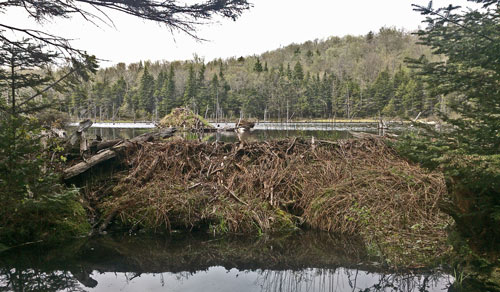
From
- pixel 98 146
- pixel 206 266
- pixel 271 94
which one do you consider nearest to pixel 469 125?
pixel 206 266

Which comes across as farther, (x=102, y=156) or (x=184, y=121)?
(x=184, y=121)

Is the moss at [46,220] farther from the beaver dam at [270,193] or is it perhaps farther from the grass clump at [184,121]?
the grass clump at [184,121]

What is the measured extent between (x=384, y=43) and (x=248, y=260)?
13782 cm

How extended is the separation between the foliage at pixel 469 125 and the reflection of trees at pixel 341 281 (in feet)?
2.31

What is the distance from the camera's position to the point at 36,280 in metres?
3.55

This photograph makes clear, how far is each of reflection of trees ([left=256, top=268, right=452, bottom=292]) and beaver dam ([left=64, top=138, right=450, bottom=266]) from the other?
1.79 feet

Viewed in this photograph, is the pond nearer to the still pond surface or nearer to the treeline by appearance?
the still pond surface

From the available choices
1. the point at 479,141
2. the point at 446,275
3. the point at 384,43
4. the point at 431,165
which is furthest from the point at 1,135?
the point at 384,43

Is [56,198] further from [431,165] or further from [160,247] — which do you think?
[431,165]

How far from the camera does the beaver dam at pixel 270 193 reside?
16.3 ft

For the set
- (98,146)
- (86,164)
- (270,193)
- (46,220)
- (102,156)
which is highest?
(98,146)

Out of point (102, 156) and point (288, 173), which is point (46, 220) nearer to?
point (102, 156)

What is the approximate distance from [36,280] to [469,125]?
4650 mm

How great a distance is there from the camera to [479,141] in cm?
288
